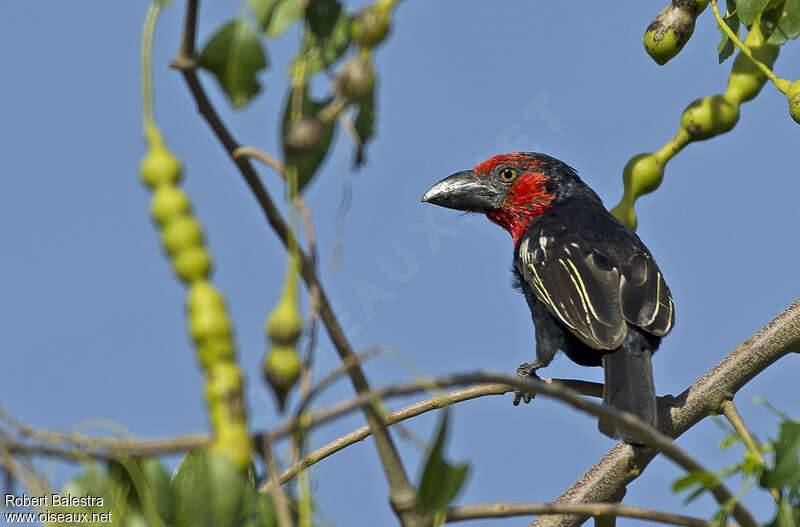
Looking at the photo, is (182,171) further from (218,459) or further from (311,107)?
(218,459)

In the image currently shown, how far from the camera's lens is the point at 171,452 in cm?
112

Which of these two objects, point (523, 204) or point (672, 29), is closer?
point (672, 29)

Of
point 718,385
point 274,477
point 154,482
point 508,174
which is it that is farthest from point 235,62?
point 508,174

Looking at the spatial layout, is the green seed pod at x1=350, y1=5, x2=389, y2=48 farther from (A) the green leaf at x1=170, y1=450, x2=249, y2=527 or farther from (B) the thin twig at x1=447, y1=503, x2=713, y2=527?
(B) the thin twig at x1=447, y1=503, x2=713, y2=527

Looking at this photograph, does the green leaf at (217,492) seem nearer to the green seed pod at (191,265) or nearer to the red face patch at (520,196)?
the green seed pod at (191,265)

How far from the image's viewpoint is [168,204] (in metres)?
1.14

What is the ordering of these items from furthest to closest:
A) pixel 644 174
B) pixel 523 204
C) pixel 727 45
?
pixel 523 204
pixel 644 174
pixel 727 45

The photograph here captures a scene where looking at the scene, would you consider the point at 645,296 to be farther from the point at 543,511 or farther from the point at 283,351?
the point at 283,351

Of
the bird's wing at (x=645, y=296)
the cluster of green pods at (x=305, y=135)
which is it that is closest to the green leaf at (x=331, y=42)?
the cluster of green pods at (x=305, y=135)

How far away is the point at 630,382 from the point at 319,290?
8.29 ft

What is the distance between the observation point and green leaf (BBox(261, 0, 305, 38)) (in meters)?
1.49

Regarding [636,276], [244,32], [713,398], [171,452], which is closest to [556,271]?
[636,276]

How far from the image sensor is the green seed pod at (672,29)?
298 cm

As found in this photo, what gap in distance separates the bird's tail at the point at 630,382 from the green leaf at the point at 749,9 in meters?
1.20
